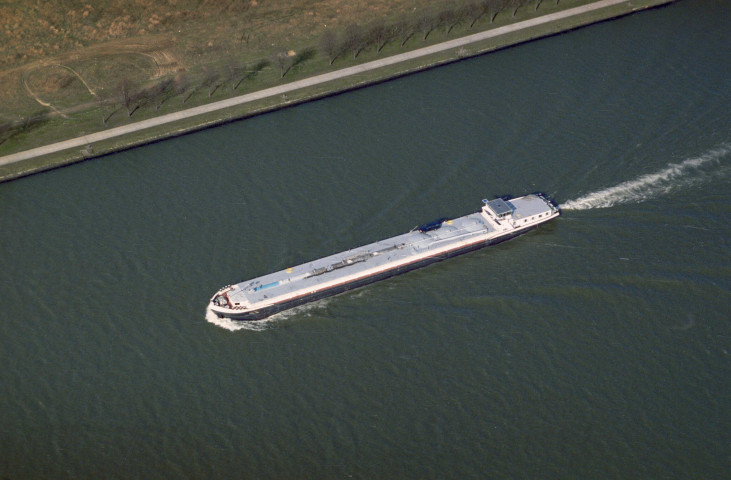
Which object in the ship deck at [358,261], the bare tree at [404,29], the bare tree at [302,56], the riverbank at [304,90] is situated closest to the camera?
the ship deck at [358,261]

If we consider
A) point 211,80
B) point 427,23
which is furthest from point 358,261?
point 427,23

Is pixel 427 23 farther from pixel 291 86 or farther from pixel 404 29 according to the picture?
pixel 291 86

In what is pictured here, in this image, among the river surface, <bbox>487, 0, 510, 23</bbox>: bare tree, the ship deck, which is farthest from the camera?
<bbox>487, 0, 510, 23</bbox>: bare tree

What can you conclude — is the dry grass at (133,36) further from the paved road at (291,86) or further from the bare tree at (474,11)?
the paved road at (291,86)

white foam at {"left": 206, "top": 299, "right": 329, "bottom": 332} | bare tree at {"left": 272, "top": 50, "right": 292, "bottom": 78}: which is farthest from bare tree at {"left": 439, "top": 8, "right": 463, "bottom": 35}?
white foam at {"left": 206, "top": 299, "right": 329, "bottom": 332}

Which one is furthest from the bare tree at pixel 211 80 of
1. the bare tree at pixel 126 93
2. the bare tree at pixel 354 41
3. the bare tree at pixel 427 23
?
the bare tree at pixel 427 23

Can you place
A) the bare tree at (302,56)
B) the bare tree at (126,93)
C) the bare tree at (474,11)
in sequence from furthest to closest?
the bare tree at (474,11) < the bare tree at (302,56) < the bare tree at (126,93)

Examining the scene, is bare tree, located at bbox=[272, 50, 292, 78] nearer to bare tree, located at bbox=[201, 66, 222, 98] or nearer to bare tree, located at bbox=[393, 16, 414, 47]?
bare tree, located at bbox=[201, 66, 222, 98]

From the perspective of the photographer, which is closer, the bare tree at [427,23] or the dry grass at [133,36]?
the dry grass at [133,36]
